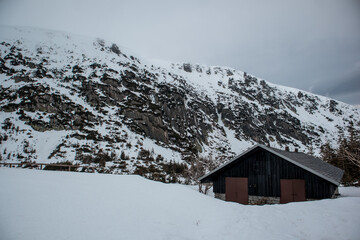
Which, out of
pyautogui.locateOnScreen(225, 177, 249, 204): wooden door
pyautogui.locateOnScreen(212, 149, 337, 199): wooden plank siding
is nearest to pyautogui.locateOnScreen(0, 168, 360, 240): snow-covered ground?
pyautogui.locateOnScreen(212, 149, 337, 199): wooden plank siding

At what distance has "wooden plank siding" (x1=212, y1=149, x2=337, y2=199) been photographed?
12.1 meters

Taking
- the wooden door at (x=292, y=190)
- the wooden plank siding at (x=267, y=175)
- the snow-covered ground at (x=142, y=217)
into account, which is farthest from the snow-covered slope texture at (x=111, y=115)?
the snow-covered ground at (x=142, y=217)

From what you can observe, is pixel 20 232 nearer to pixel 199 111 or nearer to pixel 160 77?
pixel 199 111

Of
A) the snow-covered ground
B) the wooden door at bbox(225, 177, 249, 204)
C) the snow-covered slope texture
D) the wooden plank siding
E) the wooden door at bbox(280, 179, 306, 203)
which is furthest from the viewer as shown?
the snow-covered slope texture

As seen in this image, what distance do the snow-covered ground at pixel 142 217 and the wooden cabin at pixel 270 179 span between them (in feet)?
8.40

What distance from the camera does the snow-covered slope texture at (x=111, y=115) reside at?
3284 cm

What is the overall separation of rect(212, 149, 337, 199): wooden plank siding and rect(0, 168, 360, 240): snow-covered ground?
245 cm

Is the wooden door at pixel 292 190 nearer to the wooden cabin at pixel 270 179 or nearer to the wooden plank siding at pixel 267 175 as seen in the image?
the wooden cabin at pixel 270 179

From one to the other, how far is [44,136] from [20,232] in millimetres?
Result: 35872

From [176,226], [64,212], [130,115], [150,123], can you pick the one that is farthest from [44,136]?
[176,226]

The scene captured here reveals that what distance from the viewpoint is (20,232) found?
4.75 m

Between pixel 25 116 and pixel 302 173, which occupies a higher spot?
pixel 25 116

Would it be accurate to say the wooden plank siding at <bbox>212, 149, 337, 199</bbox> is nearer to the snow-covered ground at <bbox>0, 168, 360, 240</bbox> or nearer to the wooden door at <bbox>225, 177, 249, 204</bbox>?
the wooden door at <bbox>225, 177, 249, 204</bbox>

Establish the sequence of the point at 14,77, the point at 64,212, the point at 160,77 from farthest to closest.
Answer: the point at 160,77, the point at 14,77, the point at 64,212
